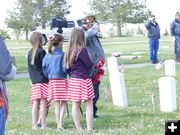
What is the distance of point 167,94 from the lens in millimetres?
10344

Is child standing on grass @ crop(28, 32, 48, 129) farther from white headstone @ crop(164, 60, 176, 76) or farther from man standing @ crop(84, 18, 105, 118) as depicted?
white headstone @ crop(164, 60, 176, 76)

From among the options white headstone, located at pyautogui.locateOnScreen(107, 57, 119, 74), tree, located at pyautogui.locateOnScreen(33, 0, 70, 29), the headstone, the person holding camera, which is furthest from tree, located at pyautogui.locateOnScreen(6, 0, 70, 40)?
the person holding camera

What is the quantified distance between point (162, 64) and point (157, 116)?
971 centimetres

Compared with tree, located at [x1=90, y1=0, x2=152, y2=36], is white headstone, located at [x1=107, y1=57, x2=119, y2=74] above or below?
below

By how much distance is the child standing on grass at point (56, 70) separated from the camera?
8.84 meters

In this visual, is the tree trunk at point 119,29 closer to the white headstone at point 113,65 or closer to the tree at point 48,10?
the tree at point 48,10

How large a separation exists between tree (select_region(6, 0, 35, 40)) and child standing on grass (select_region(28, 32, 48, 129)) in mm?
74765

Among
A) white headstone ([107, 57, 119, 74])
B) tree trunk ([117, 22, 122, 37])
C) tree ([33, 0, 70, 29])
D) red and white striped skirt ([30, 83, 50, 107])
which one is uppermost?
tree ([33, 0, 70, 29])

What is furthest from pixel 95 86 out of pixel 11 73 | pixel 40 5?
pixel 40 5

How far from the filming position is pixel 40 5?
86.8 meters

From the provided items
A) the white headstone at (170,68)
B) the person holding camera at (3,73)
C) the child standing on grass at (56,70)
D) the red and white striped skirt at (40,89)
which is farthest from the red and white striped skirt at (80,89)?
the white headstone at (170,68)

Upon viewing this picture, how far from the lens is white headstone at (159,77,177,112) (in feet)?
33.8

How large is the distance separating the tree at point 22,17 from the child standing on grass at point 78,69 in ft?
247

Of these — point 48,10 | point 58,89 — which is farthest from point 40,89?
point 48,10
